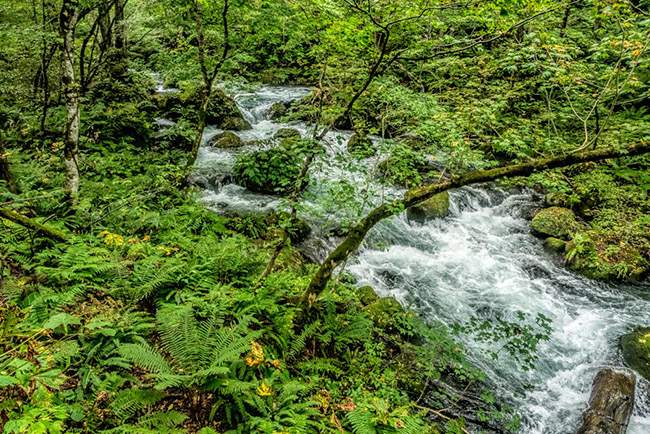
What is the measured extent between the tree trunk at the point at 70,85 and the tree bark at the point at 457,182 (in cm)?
449

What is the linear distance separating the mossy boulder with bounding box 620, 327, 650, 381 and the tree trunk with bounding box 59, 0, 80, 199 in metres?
11.1

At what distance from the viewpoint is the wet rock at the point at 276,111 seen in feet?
52.0

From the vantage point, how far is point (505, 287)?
8.88 meters

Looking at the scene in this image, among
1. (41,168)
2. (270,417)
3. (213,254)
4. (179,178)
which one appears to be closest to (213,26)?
(179,178)

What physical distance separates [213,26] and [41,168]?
5.39 metres

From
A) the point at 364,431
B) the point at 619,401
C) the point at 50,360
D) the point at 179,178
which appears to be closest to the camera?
the point at 50,360

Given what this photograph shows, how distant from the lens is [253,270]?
214 inches

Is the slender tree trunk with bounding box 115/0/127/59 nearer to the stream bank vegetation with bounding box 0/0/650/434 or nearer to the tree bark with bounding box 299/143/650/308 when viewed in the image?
the stream bank vegetation with bounding box 0/0/650/434

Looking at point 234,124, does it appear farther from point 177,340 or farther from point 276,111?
point 177,340

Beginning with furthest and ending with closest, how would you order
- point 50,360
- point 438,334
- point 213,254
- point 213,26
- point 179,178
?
point 213,26
point 179,178
point 438,334
point 213,254
point 50,360

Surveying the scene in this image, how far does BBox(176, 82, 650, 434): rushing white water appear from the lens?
613 centimetres

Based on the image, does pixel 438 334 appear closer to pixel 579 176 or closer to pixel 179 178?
pixel 179 178

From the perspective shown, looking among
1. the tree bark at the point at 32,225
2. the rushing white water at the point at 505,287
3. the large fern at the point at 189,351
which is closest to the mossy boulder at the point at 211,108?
the rushing white water at the point at 505,287

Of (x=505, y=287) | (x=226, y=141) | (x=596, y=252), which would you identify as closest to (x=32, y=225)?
(x=226, y=141)
